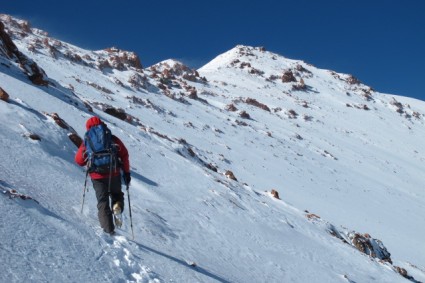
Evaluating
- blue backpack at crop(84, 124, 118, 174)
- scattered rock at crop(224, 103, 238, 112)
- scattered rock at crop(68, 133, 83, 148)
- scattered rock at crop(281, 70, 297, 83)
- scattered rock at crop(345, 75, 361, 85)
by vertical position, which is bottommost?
scattered rock at crop(68, 133, 83, 148)

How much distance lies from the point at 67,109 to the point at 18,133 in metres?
7.95

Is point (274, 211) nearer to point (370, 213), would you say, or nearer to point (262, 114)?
point (370, 213)

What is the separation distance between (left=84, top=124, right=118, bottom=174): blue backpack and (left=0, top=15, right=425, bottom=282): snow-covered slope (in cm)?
103

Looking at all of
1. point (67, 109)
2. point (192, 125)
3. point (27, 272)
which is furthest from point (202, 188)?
point (192, 125)

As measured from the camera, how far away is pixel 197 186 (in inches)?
607

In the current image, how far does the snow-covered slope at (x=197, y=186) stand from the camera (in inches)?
257

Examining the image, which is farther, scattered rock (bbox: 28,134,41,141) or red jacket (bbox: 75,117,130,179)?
scattered rock (bbox: 28,134,41,141)

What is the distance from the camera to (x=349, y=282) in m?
12.1

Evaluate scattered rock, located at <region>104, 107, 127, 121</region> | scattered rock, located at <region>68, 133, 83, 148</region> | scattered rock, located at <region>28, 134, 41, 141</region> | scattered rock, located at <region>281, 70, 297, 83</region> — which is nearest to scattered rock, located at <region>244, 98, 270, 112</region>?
scattered rock, located at <region>281, 70, 297, 83</region>

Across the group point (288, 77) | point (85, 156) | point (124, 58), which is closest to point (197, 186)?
point (85, 156)

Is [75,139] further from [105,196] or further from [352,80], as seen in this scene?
[352,80]

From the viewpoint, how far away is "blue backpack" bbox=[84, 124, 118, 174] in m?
6.77

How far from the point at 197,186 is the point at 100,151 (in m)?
8.88

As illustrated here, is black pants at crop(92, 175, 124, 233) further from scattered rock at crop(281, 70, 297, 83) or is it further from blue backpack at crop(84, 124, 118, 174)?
scattered rock at crop(281, 70, 297, 83)
